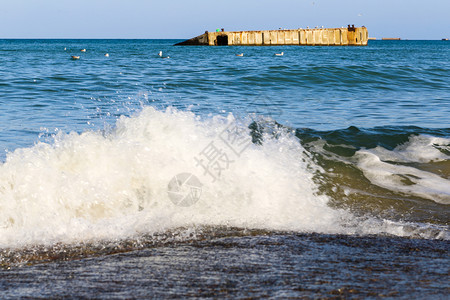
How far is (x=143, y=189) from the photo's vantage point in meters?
4.37

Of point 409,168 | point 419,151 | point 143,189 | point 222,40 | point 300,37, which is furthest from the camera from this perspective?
point 222,40

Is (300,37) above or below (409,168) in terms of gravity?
above

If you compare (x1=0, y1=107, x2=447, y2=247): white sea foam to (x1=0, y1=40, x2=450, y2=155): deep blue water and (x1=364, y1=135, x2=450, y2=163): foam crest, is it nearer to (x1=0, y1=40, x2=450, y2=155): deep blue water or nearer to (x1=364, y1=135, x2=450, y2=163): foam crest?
(x1=364, y1=135, x2=450, y2=163): foam crest

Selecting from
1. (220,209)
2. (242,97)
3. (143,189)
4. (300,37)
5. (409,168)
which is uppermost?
(300,37)

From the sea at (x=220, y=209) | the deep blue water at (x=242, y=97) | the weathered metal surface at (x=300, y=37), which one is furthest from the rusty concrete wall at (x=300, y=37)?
the sea at (x=220, y=209)

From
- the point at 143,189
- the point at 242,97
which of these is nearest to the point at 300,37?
the point at 242,97

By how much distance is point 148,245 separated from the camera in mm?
3240

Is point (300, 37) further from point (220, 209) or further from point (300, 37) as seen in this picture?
point (220, 209)

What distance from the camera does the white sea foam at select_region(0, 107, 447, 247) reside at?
12.0 feet

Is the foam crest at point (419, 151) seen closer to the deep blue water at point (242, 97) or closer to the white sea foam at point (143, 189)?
the deep blue water at point (242, 97)

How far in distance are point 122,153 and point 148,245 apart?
155 centimetres

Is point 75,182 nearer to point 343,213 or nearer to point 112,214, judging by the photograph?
point 112,214

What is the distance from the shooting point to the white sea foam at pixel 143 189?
3.65 meters

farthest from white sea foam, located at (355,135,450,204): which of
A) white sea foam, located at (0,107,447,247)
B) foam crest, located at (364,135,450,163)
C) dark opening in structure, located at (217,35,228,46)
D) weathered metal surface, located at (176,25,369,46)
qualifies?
dark opening in structure, located at (217,35,228,46)
